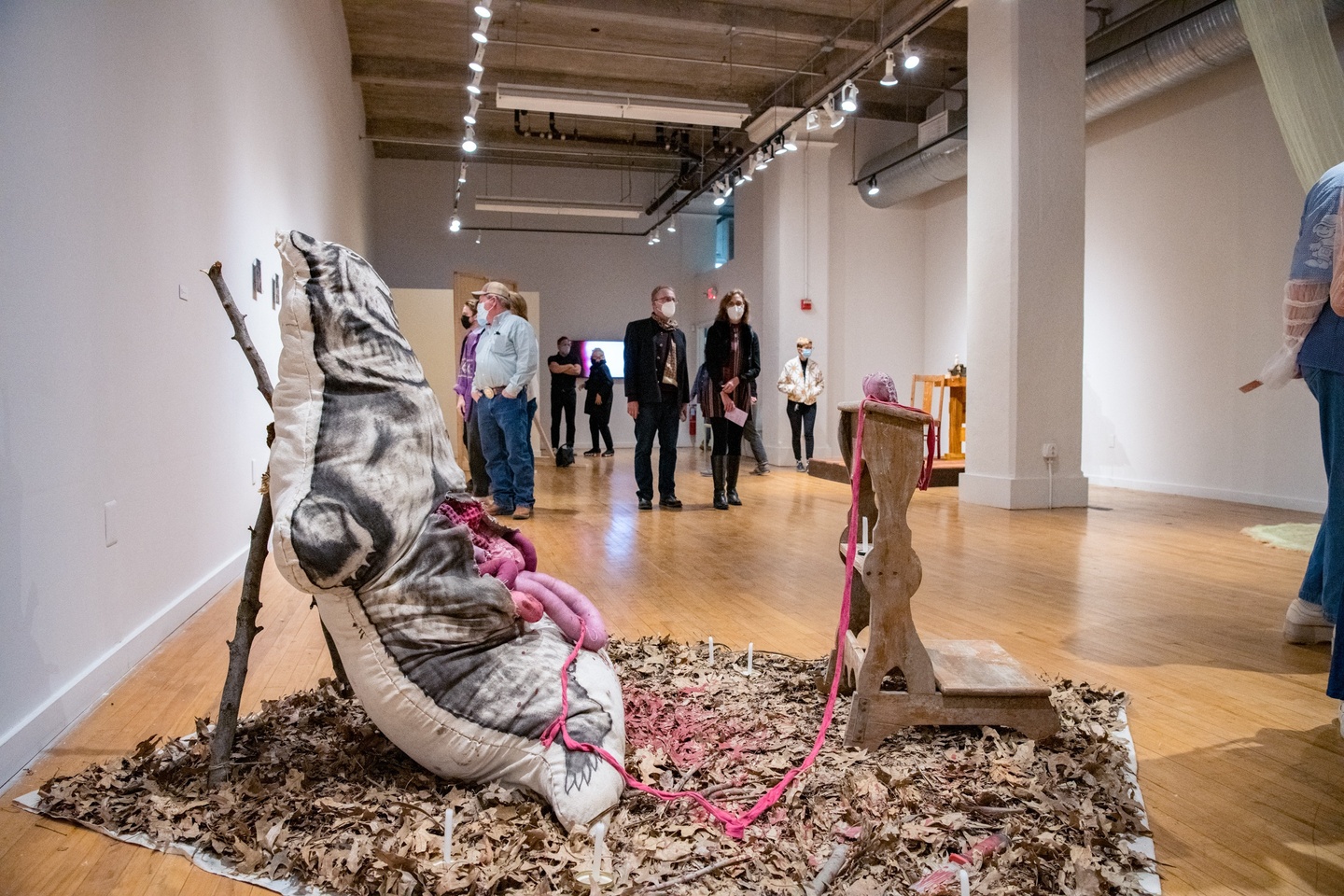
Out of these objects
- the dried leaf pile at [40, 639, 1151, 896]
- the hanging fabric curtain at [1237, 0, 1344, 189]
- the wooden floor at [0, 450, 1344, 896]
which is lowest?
the wooden floor at [0, 450, 1344, 896]

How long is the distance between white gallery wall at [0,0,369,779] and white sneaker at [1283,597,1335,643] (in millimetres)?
3316

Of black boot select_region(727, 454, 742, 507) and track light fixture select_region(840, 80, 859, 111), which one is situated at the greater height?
track light fixture select_region(840, 80, 859, 111)

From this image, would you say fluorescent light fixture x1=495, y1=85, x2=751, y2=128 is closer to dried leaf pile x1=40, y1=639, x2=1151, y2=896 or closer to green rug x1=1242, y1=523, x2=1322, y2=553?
green rug x1=1242, y1=523, x2=1322, y2=553

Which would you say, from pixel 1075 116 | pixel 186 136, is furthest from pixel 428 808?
pixel 1075 116

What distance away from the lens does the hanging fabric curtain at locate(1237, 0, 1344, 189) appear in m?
3.00

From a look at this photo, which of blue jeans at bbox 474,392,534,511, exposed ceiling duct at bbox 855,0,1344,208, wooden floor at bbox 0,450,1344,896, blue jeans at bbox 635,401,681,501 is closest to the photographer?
wooden floor at bbox 0,450,1344,896

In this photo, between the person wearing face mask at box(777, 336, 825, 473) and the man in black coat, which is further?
the person wearing face mask at box(777, 336, 825, 473)

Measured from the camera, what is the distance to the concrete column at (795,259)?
10.3 metres

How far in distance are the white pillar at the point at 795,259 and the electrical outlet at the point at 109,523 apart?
27.4ft

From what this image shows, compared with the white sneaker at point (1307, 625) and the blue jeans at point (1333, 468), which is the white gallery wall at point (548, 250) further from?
the blue jeans at point (1333, 468)

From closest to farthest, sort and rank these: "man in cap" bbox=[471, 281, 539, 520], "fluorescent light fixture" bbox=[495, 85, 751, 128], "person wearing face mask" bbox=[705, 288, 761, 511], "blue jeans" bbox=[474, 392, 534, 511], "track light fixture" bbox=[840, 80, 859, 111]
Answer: "man in cap" bbox=[471, 281, 539, 520] → "blue jeans" bbox=[474, 392, 534, 511] → "person wearing face mask" bbox=[705, 288, 761, 511] → "track light fixture" bbox=[840, 80, 859, 111] → "fluorescent light fixture" bbox=[495, 85, 751, 128]

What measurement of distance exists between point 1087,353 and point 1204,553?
415cm

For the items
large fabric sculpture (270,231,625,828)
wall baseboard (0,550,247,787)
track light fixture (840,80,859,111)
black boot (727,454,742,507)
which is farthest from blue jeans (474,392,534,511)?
large fabric sculpture (270,231,625,828)

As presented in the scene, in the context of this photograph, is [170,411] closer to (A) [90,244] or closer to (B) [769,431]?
(A) [90,244]
